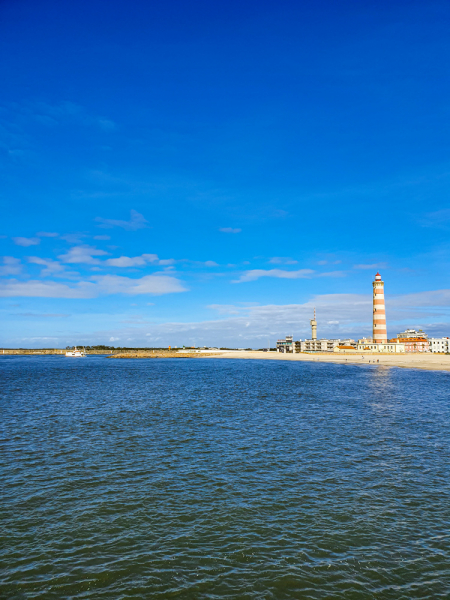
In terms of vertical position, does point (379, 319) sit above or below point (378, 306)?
below

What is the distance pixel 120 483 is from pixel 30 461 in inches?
238

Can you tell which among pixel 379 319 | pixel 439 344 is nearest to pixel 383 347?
pixel 379 319

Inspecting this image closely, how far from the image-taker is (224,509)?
1466cm

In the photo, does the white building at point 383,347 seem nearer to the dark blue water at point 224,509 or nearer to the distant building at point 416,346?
the distant building at point 416,346

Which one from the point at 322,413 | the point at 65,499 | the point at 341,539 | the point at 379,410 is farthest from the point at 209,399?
the point at 341,539

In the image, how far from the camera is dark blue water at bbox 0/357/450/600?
10.5 metres

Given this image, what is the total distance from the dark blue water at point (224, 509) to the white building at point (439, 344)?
7285 inches

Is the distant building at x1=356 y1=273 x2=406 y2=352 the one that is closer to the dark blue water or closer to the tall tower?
the tall tower

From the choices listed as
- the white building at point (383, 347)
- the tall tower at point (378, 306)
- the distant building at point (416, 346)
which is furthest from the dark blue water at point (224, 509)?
the distant building at point (416, 346)

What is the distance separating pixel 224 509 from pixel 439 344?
687ft

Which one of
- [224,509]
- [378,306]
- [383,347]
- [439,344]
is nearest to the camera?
[224,509]

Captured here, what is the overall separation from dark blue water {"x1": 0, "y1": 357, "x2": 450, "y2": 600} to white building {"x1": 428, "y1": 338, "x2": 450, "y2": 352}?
607 feet

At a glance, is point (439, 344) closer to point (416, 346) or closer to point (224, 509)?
point (416, 346)

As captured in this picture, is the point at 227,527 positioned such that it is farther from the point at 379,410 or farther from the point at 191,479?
the point at 379,410
